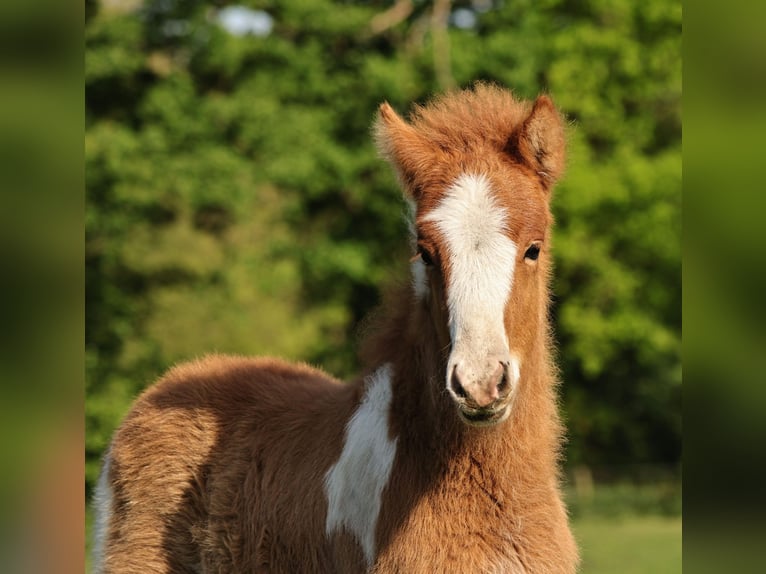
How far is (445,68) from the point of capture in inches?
1015

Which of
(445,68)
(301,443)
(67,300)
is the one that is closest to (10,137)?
(67,300)

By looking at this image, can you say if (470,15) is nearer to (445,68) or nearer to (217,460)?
(445,68)

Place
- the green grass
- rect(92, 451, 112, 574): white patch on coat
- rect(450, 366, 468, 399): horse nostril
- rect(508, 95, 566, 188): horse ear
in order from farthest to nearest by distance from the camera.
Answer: the green grass, rect(92, 451, 112, 574): white patch on coat, rect(508, 95, 566, 188): horse ear, rect(450, 366, 468, 399): horse nostril

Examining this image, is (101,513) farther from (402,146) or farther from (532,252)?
(532,252)

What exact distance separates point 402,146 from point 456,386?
4.28 feet

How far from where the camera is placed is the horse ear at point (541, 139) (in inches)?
162

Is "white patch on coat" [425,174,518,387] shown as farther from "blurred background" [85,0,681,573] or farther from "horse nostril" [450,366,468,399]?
"blurred background" [85,0,681,573]

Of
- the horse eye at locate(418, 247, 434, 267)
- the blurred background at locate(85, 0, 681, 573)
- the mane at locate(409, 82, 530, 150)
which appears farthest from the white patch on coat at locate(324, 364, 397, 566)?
the blurred background at locate(85, 0, 681, 573)

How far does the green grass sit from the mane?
9657 mm

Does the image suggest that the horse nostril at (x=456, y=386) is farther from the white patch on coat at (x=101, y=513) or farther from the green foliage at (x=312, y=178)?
the green foliage at (x=312, y=178)

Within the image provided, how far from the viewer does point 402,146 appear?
4254 millimetres

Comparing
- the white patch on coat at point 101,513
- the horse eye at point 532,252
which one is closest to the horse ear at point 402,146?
the horse eye at point 532,252

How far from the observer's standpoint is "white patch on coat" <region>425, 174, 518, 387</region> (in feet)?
11.4

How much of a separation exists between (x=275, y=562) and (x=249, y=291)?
19326mm
